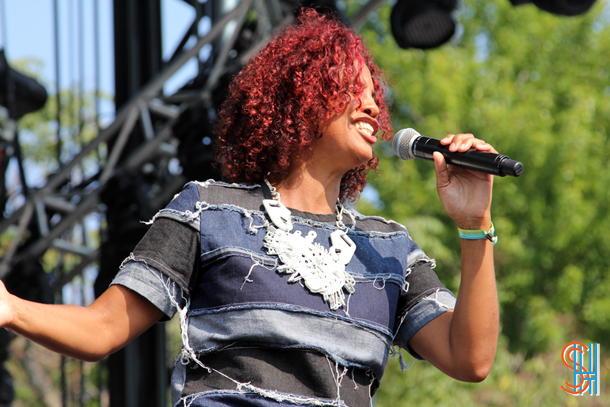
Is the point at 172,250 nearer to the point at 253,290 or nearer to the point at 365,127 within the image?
the point at 253,290

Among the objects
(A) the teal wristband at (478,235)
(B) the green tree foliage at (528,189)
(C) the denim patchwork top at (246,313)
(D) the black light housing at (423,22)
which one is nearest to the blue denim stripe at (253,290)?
(C) the denim patchwork top at (246,313)

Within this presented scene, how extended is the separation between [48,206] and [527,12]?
9.10 metres

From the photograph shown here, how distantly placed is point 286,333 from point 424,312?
1.17 feet

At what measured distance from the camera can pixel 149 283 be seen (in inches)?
47.2

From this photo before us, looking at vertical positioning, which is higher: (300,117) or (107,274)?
(300,117)

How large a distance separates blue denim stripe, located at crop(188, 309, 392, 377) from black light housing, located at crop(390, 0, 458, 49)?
2.59 m

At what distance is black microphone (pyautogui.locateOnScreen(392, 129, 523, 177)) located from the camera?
3.96ft

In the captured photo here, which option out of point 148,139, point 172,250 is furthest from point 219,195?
point 148,139

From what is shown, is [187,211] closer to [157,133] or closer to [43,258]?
[157,133]

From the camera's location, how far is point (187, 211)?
126 centimetres

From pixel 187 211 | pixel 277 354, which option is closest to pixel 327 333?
pixel 277 354

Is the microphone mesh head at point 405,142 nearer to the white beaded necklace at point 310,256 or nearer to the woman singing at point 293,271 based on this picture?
the woman singing at point 293,271

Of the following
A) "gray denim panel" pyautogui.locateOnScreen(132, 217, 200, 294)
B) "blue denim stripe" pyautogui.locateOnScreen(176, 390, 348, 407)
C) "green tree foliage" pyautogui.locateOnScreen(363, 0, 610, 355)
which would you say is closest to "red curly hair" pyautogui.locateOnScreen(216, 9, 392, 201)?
"gray denim panel" pyautogui.locateOnScreen(132, 217, 200, 294)

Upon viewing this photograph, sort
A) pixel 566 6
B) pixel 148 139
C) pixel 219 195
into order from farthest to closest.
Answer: pixel 148 139
pixel 566 6
pixel 219 195
